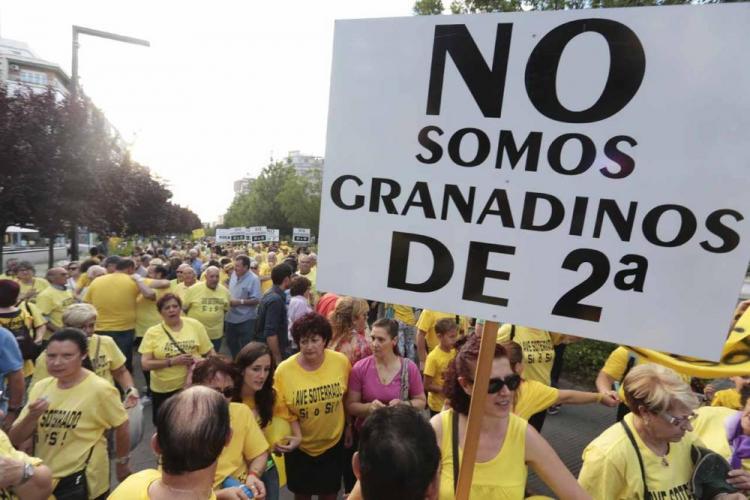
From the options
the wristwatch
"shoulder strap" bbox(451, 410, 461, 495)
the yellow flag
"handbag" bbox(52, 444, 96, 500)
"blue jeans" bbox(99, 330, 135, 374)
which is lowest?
"blue jeans" bbox(99, 330, 135, 374)

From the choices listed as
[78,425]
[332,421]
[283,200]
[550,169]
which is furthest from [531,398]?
[283,200]

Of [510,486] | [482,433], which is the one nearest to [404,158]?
[482,433]

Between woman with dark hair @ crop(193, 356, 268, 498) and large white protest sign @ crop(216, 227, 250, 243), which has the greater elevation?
woman with dark hair @ crop(193, 356, 268, 498)

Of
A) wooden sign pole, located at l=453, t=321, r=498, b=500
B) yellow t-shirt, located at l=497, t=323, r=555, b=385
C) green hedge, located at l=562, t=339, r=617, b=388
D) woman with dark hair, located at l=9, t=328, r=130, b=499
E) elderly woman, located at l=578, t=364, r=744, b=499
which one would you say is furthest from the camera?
green hedge, located at l=562, t=339, r=617, b=388

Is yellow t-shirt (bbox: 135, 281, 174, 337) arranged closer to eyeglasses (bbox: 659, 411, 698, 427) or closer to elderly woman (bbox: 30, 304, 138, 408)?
elderly woman (bbox: 30, 304, 138, 408)

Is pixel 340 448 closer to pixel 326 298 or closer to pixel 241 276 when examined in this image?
pixel 326 298

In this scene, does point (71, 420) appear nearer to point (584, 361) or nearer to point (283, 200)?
point (584, 361)

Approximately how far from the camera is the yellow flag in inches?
68.7

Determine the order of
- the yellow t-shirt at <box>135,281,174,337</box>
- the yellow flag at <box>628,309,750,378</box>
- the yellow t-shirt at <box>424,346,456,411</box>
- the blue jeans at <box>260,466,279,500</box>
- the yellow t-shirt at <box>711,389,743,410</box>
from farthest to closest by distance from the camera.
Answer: the yellow t-shirt at <box>135,281,174,337</box>, the yellow t-shirt at <box>424,346,456,411</box>, the yellow t-shirt at <box>711,389,743,410</box>, the blue jeans at <box>260,466,279,500</box>, the yellow flag at <box>628,309,750,378</box>

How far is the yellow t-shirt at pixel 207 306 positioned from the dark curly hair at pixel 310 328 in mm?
3545

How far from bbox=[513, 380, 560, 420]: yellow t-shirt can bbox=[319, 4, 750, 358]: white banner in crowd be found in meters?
2.15

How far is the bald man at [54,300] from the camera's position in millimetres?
6020

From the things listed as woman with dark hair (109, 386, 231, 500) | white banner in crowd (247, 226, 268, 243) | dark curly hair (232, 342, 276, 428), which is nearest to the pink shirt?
dark curly hair (232, 342, 276, 428)

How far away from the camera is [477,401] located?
64.0 inches
